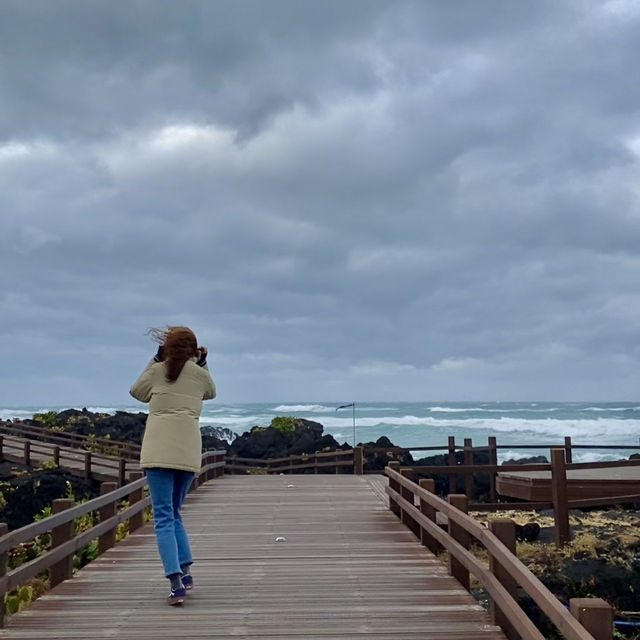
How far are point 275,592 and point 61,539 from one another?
2.01 meters

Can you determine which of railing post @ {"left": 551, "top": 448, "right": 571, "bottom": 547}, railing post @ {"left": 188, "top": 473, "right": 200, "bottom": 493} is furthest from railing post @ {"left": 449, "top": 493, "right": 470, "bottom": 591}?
railing post @ {"left": 188, "top": 473, "right": 200, "bottom": 493}

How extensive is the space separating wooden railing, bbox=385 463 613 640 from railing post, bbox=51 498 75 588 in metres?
3.44

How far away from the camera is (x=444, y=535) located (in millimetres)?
7344

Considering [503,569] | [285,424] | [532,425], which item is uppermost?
[285,424]

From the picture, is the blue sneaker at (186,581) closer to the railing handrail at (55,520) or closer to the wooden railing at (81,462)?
the railing handrail at (55,520)

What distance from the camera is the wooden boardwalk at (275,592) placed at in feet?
18.5

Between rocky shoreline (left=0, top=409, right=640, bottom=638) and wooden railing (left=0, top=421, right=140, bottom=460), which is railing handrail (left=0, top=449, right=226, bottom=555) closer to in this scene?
rocky shoreline (left=0, top=409, right=640, bottom=638)

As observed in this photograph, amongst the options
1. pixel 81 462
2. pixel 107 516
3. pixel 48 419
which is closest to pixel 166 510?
pixel 107 516

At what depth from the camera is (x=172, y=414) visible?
6129 mm

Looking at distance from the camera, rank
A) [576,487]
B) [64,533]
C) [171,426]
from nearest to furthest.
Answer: [171,426] < [64,533] < [576,487]

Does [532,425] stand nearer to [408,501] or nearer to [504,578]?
[408,501]

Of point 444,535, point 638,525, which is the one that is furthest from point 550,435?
point 444,535

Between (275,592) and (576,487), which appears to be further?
(576,487)

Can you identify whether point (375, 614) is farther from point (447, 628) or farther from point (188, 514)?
point (188, 514)
